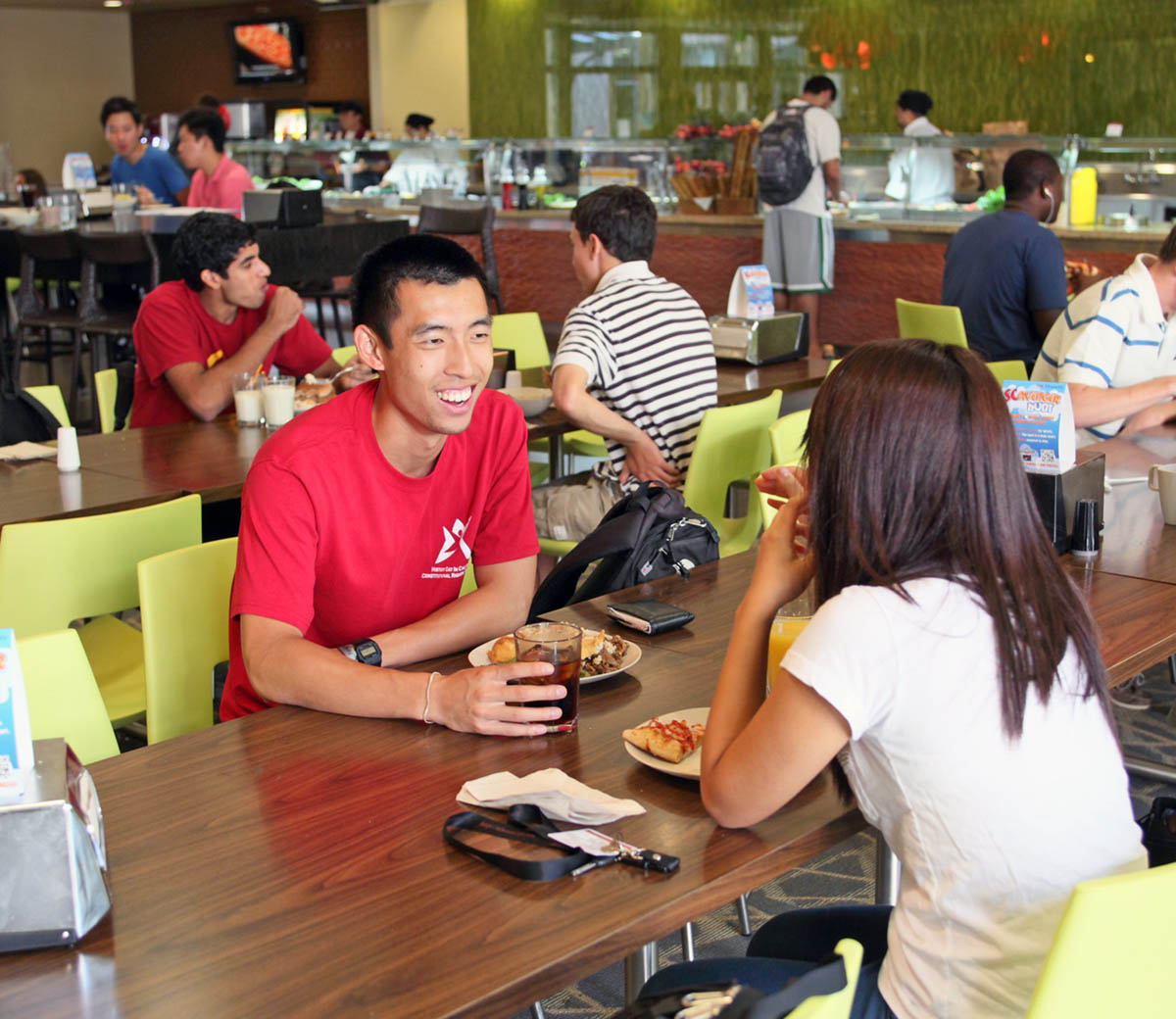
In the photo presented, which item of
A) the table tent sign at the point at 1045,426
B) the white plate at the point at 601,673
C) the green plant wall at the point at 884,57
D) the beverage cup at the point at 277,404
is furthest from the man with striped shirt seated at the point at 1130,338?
the green plant wall at the point at 884,57

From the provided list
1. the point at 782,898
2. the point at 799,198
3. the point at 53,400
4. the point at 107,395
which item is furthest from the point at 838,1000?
the point at 799,198

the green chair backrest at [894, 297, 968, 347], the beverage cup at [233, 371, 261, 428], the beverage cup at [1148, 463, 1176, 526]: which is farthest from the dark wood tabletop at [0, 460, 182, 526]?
the green chair backrest at [894, 297, 968, 347]

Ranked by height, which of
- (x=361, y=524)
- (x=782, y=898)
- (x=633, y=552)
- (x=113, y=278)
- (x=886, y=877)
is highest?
(x=113, y=278)

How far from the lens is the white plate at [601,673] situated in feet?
5.41

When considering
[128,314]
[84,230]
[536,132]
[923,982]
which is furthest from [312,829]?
[536,132]

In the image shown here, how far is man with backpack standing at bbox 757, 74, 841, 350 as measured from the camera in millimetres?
6738

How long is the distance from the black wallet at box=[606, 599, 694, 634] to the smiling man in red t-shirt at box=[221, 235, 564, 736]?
0.18 m

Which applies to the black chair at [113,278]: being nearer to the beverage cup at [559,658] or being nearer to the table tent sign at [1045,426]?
the table tent sign at [1045,426]

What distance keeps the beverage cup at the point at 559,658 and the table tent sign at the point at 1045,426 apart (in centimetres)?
99

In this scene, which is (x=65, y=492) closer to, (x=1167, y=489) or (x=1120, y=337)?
(x=1167, y=489)

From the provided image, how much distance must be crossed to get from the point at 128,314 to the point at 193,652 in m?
4.91

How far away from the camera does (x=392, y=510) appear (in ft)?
6.16

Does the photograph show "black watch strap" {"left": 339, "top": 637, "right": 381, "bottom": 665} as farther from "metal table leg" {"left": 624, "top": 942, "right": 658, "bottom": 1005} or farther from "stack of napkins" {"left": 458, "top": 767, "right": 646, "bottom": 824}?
"metal table leg" {"left": 624, "top": 942, "right": 658, "bottom": 1005}

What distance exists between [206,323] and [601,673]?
2323 millimetres
